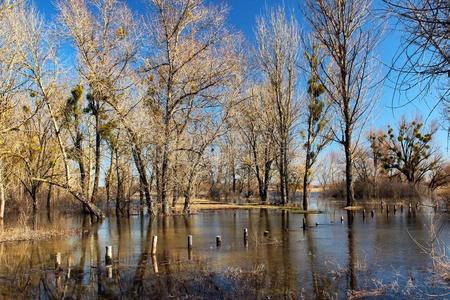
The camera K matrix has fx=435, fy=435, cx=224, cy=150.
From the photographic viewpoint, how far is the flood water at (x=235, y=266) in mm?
10086

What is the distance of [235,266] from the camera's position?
12469 millimetres

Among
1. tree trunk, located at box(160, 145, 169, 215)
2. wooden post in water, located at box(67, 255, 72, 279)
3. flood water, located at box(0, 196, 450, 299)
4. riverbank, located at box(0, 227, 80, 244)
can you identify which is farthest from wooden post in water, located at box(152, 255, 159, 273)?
tree trunk, located at box(160, 145, 169, 215)

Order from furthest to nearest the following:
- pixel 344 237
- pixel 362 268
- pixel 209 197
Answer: pixel 209 197 < pixel 344 237 < pixel 362 268

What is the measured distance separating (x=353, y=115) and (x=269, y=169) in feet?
55.7

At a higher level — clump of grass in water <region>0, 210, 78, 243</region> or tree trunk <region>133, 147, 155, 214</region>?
tree trunk <region>133, 147, 155, 214</region>

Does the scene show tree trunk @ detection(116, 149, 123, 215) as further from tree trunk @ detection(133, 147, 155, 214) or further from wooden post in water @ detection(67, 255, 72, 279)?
wooden post in water @ detection(67, 255, 72, 279)

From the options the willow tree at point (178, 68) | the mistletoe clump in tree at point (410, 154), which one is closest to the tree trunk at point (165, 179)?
the willow tree at point (178, 68)

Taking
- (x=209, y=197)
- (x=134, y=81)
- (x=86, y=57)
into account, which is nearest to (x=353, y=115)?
(x=134, y=81)

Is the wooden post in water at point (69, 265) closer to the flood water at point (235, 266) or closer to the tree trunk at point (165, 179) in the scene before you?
the flood water at point (235, 266)

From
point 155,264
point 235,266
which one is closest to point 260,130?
point 155,264

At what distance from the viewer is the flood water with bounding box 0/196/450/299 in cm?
1009

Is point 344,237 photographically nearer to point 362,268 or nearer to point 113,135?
point 362,268

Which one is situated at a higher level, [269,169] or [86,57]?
[86,57]

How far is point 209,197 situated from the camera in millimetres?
53125
